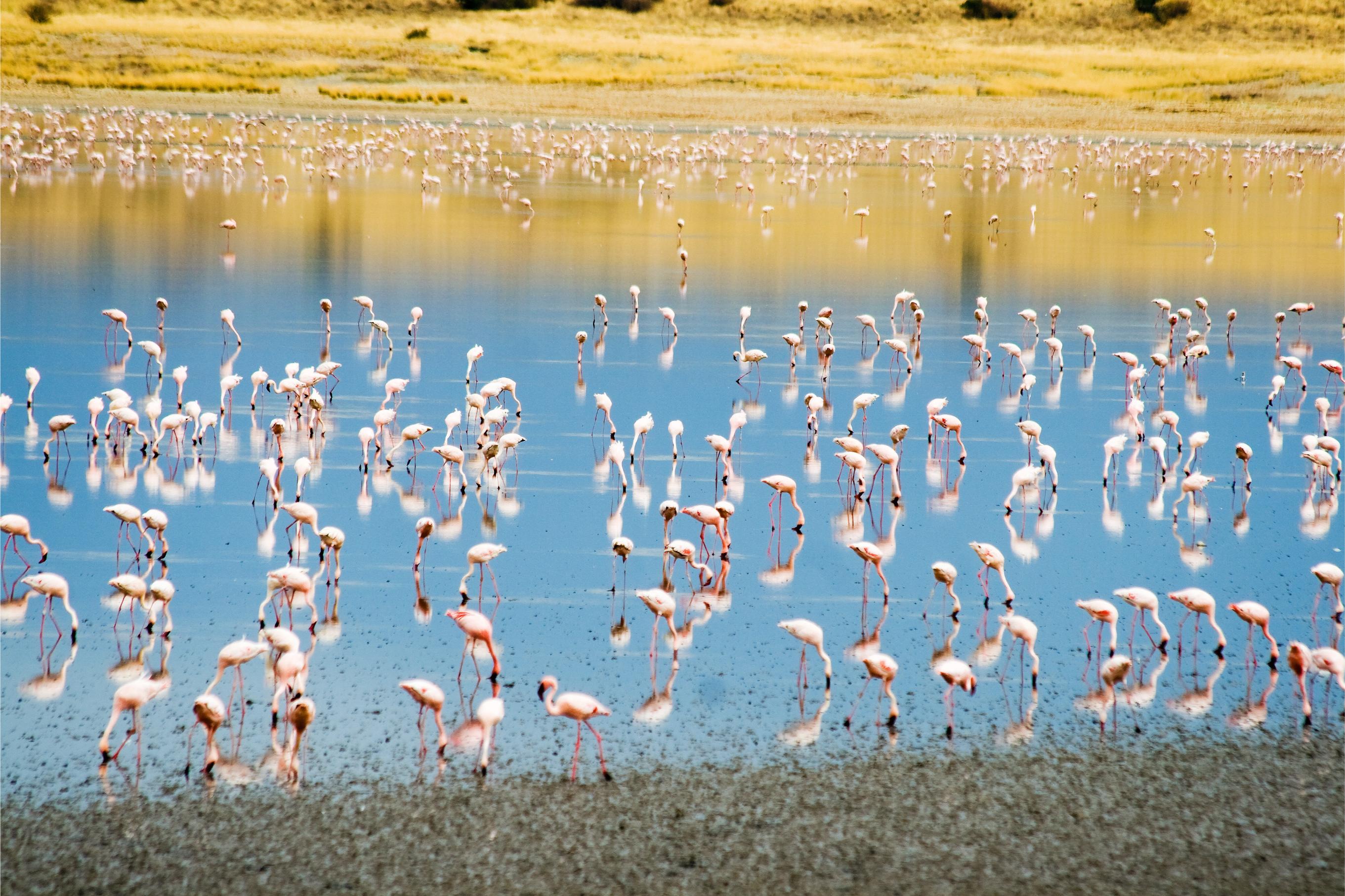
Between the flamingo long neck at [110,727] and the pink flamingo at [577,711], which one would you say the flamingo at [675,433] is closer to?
the pink flamingo at [577,711]

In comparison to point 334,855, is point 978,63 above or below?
above

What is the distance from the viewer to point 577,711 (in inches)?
223

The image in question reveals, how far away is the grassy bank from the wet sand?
51.1 meters

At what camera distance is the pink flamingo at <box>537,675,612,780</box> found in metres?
5.66

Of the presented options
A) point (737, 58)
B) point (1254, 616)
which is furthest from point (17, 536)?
point (737, 58)

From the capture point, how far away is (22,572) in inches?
301

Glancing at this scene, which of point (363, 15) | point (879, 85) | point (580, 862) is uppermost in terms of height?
point (363, 15)

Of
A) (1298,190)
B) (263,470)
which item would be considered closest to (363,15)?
(1298,190)

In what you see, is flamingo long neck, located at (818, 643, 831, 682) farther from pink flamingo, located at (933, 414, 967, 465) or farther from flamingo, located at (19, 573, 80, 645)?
pink flamingo, located at (933, 414, 967, 465)

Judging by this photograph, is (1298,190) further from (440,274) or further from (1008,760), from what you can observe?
(1008,760)

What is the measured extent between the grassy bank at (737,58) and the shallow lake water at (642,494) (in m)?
37.4

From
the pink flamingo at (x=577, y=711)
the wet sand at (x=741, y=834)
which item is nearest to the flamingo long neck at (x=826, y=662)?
the wet sand at (x=741, y=834)

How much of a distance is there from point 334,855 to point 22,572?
3689 millimetres

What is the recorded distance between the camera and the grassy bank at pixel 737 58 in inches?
2270
